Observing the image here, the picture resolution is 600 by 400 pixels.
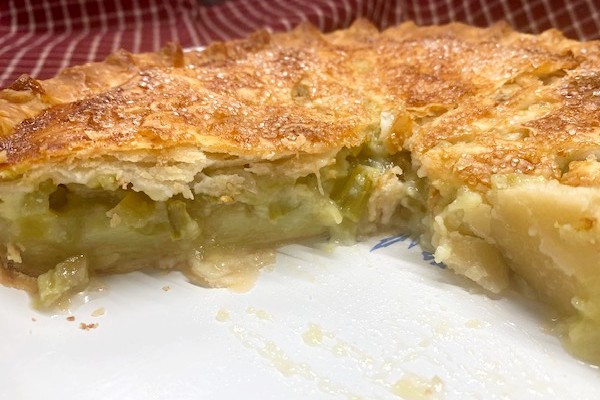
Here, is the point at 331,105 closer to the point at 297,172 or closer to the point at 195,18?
the point at 297,172

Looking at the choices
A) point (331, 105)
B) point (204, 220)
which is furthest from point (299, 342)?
point (331, 105)

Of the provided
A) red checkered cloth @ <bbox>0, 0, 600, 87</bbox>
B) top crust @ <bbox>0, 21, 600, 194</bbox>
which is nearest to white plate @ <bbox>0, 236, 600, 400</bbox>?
top crust @ <bbox>0, 21, 600, 194</bbox>

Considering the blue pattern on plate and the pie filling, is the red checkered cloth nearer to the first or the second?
the pie filling

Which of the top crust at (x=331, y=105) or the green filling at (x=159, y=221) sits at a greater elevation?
the top crust at (x=331, y=105)

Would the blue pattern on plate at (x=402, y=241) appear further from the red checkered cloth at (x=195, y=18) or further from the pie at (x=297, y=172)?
the red checkered cloth at (x=195, y=18)

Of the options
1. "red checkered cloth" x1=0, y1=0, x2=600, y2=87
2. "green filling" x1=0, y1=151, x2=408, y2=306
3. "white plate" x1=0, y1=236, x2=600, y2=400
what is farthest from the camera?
"red checkered cloth" x1=0, y1=0, x2=600, y2=87

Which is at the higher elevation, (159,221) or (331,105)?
(331,105)

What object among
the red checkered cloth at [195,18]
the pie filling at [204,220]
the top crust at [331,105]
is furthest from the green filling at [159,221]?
the red checkered cloth at [195,18]
